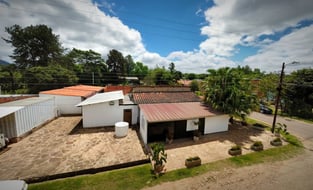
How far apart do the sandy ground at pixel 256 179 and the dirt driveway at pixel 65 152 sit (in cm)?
303

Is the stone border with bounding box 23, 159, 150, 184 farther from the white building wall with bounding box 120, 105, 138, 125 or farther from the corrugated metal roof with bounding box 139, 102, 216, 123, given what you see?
the white building wall with bounding box 120, 105, 138, 125

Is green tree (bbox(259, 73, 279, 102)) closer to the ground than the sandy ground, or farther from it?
farther from it

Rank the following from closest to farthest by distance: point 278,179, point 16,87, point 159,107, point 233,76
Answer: point 278,179
point 159,107
point 233,76
point 16,87

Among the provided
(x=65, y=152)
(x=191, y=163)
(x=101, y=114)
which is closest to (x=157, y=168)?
(x=191, y=163)

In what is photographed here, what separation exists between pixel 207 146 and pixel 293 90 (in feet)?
66.8

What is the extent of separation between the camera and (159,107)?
464 inches

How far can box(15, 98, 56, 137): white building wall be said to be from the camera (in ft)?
30.9

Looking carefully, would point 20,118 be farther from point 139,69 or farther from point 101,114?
point 139,69

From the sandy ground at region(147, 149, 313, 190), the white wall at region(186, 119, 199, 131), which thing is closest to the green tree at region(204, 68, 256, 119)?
the white wall at region(186, 119, 199, 131)

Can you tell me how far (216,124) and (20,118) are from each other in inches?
587

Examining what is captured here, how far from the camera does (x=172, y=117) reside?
32.4 ft

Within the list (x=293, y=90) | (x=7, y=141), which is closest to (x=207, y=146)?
(x=7, y=141)

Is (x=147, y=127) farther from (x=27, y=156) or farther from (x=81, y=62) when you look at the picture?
(x=81, y=62)

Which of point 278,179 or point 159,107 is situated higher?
point 159,107
